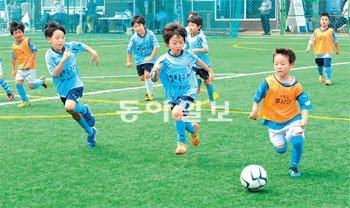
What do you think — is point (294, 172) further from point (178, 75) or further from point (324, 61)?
point (324, 61)

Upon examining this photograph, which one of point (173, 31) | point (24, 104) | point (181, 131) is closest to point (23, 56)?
point (24, 104)

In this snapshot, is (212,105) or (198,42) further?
(198,42)

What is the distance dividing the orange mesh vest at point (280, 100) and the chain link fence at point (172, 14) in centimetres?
2551

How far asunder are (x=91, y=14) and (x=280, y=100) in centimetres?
2812

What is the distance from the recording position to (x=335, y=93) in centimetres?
1323

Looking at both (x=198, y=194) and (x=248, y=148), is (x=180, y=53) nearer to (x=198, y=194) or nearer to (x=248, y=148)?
(x=248, y=148)

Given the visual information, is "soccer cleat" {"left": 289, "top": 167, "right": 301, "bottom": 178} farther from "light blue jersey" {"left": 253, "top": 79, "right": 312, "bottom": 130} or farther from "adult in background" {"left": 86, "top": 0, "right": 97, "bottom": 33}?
"adult in background" {"left": 86, "top": 0, "right": 97, "bottom": 33}

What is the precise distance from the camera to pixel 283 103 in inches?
277

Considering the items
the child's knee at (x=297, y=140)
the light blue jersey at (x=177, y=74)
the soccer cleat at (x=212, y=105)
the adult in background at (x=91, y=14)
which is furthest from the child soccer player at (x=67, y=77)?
the adult in background at (x=91, y=14)

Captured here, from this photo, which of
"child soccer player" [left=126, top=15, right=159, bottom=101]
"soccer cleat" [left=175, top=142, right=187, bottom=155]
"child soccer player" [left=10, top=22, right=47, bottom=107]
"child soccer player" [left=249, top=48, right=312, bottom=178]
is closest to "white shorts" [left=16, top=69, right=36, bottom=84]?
"child soccer player" [left=10, top=22, right=47, bottom=107]

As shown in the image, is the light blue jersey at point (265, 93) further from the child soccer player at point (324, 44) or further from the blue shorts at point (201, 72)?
the child soccer player at point (324, 44)

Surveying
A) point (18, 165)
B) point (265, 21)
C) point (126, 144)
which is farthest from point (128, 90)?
point (265, 21)

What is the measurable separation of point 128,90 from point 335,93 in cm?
416

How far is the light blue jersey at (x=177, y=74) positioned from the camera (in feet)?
27.7
